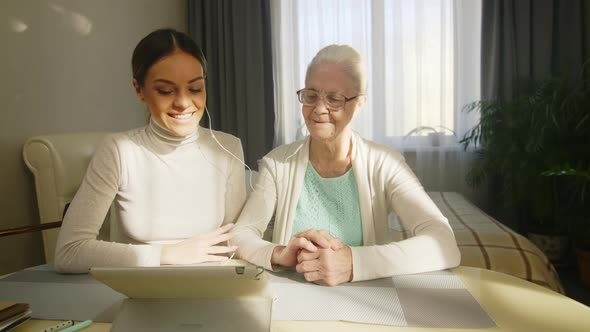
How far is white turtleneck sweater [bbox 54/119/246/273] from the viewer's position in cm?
101

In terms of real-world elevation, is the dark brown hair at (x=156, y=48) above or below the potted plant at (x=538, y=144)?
above

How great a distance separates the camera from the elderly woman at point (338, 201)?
90 centimetres

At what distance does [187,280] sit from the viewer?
0.67 m

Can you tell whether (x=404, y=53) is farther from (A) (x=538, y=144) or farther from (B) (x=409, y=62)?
(A) (x=538, y=144)

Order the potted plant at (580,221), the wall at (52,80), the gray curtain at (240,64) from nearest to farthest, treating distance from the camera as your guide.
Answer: the wall at (52,80), the potted plant at (580,221), the gray curtain at (240,64)

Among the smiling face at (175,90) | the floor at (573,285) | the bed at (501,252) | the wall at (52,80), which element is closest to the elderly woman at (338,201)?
the smiling face at (175,90)

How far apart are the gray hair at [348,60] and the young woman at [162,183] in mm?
301

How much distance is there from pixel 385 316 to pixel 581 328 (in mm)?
296

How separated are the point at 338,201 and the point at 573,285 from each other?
86.1 inches

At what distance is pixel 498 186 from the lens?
10.2 feet

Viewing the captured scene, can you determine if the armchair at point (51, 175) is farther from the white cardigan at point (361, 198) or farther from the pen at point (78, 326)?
the pen at point (78, 326)

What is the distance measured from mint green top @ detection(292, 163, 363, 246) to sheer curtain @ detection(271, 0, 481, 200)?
1926mm

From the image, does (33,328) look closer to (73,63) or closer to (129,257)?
(129,257)

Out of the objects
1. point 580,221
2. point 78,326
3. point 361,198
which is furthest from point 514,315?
point 580,221
